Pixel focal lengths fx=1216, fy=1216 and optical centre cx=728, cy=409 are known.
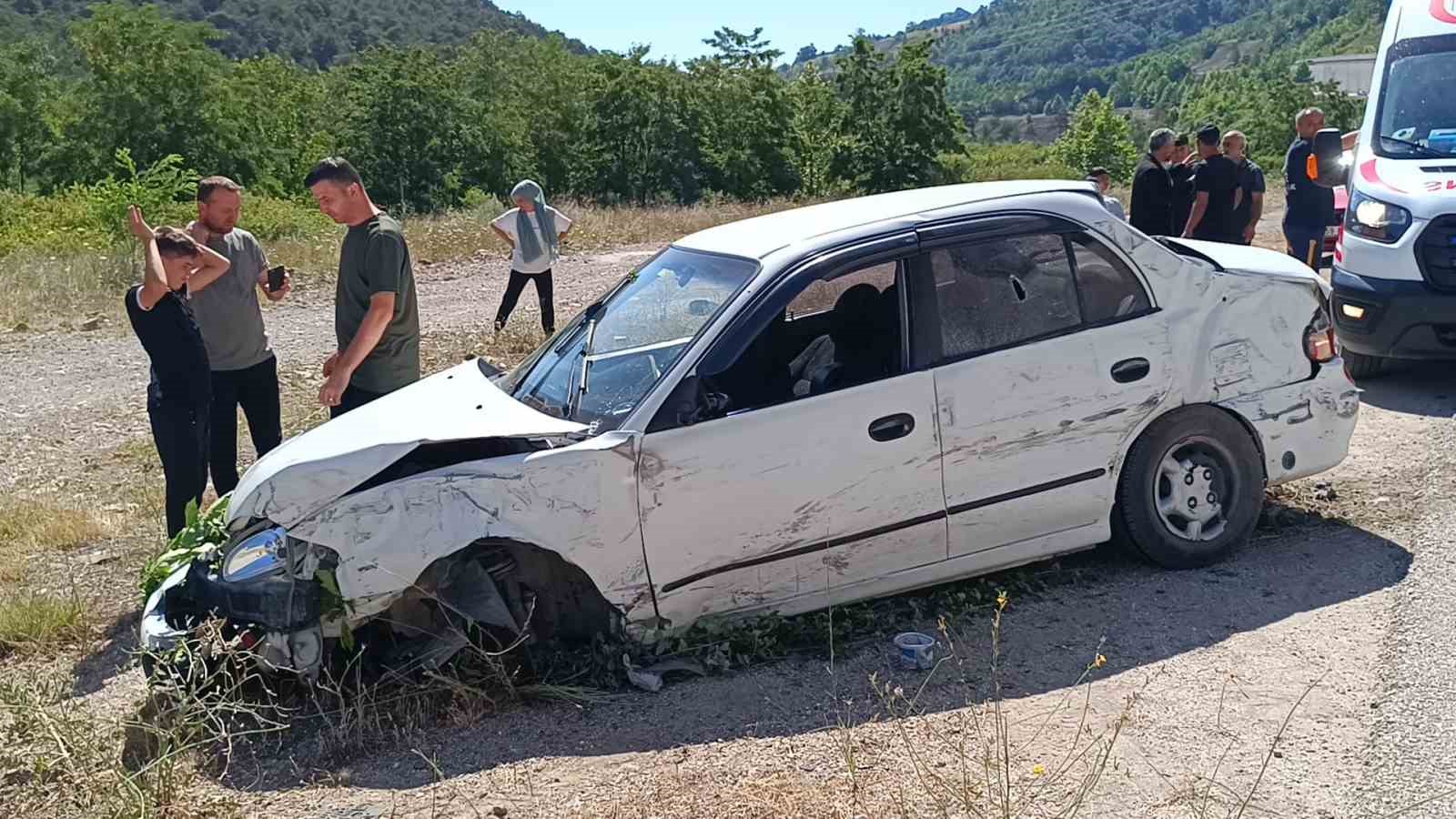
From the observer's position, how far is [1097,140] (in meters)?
83.4

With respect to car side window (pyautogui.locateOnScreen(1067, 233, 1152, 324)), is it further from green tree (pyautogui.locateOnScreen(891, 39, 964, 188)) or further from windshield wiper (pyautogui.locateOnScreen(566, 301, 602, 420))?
green tree (pyautogui.locateOnScreen(891, 39, 964, 188))

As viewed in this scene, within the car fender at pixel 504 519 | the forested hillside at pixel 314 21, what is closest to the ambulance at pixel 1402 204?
the car fender at pixel 504 519

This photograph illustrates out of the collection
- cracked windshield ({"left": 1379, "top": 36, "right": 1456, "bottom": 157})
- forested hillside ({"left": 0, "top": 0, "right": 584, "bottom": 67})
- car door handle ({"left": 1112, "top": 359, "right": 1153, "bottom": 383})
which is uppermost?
forested hillside ({"left": 0, "top": 0, "right": 584, "bottom": 67})

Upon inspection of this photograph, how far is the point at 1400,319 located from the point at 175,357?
739 cm

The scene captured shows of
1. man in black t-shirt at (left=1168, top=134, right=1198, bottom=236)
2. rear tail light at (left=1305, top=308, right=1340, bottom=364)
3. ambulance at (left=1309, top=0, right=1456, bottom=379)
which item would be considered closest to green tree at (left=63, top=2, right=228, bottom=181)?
man in black t-shirt at (left=1168, top=134, right=1198, bottom=236)

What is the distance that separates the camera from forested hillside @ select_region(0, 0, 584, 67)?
296 feet

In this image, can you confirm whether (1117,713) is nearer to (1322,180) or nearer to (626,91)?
(1322,180)

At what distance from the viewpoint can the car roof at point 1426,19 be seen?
8953mm

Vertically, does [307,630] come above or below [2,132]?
below

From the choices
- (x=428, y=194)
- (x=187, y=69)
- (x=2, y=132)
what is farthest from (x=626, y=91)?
(x=2, y=132)

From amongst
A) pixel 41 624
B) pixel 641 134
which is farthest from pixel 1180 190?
pixel 641 134

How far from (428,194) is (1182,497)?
3683 centimetres

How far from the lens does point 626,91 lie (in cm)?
4278

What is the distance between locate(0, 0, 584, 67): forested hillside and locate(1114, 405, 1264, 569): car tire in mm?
84544
